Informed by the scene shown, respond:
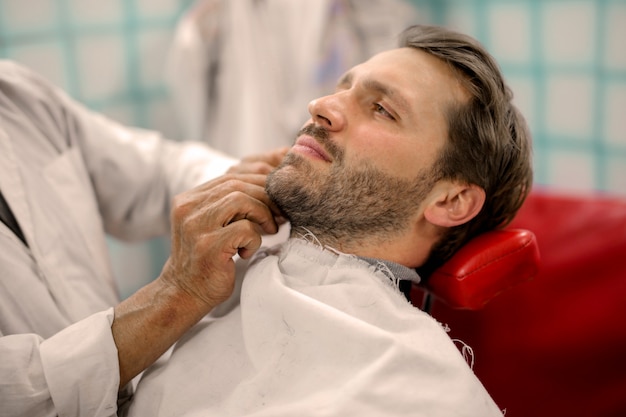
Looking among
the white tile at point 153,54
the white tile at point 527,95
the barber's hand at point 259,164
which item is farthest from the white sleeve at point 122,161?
the white tile at point 527,95

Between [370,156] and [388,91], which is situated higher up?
[388,91]

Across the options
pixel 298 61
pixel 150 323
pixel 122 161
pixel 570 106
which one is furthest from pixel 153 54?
pixel 570 106

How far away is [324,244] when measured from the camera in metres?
1.39

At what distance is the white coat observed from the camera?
1.19 metres

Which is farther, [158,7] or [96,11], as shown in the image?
[158,7]

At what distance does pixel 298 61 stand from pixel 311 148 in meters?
1.27

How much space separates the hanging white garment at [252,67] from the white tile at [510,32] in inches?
29.7

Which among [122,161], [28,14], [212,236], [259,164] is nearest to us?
[212,236]

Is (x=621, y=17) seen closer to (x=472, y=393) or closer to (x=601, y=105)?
(x=601, y=105)

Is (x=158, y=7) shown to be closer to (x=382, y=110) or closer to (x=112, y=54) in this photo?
(x=112, y=54)

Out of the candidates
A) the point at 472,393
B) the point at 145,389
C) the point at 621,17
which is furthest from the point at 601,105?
the point at 145,389

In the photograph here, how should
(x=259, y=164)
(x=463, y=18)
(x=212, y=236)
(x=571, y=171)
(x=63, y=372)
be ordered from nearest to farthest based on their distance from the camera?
1. (x=63, y=372)
2. (x=212, y=236)
3. (x=259, y=164)
4. (x=571, y=171)
5. (x=463, y=18)

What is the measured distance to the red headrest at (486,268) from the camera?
→ 53.2 inches

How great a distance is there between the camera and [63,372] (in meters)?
1.19
